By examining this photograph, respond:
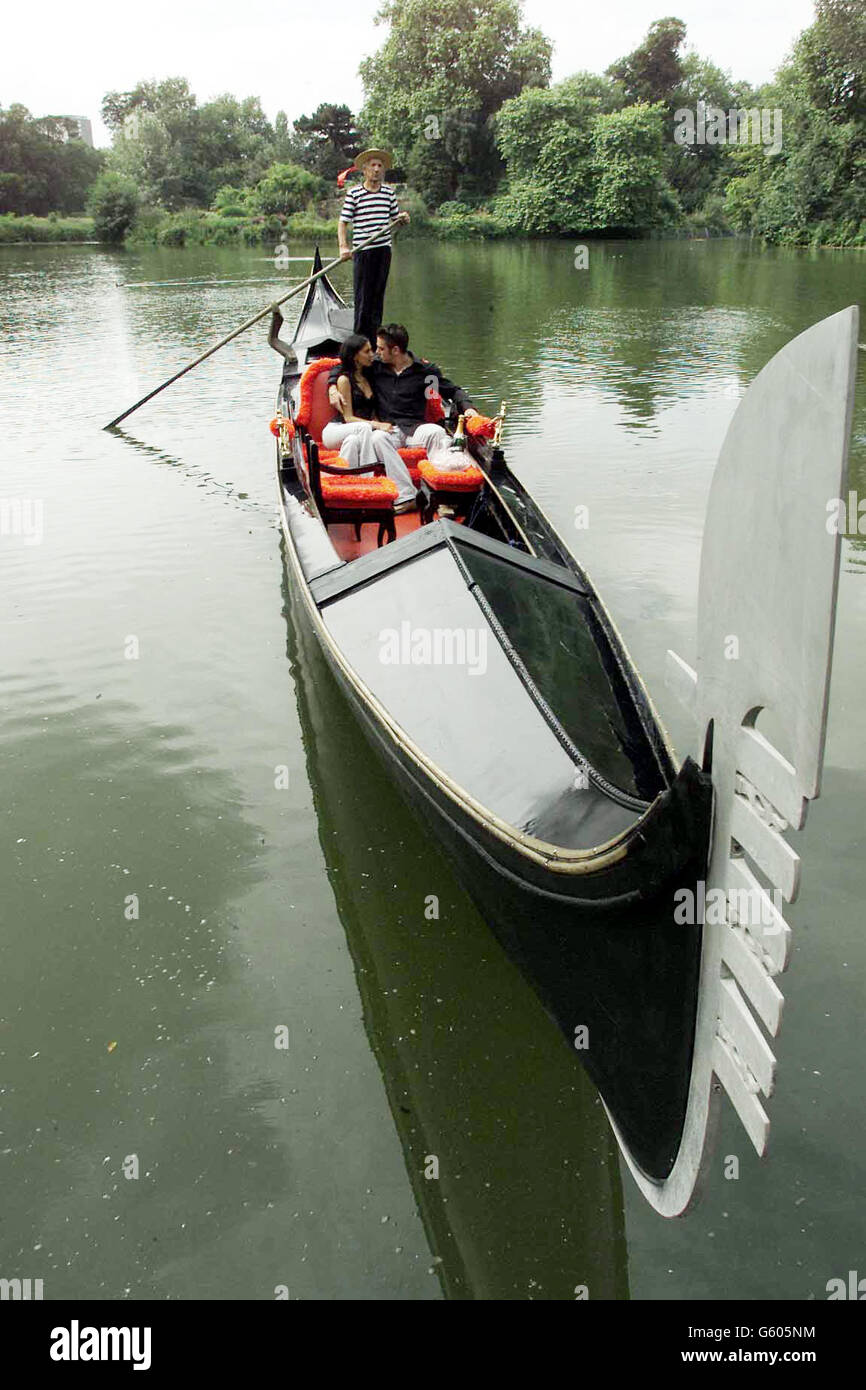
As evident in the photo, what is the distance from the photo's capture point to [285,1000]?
2092 millimetres

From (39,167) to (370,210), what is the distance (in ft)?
126

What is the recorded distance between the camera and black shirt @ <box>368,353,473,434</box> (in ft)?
14.1

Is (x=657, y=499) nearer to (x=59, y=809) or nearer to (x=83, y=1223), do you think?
(x=59, y=809)

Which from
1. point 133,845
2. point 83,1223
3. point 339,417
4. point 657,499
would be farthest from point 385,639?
point 657,499

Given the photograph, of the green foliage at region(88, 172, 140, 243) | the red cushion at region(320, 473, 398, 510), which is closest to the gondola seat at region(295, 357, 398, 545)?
the red cushion at region(320, 473, 398, 510)

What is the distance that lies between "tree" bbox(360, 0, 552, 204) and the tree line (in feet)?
0.20

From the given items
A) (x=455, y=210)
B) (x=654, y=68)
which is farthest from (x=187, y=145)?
(x=654, y=68)

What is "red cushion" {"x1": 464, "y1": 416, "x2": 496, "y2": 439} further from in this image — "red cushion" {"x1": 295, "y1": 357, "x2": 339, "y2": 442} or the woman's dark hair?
"red cushion" {"x1": 295, "y1": 357, "x2": 339, "y2": 442}

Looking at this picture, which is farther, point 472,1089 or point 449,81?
point 449,81

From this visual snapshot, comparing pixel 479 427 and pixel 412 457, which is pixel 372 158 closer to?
pixel 412 457

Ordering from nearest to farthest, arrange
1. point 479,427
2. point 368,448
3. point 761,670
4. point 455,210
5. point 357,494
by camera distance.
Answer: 1. point 761,670
2. point 357,494
3. point 368,448
4. point 479,427
5. point 455,210

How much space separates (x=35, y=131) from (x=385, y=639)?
142ft

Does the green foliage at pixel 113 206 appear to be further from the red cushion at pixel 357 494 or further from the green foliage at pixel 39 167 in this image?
the red cushion at pixel 357 494
